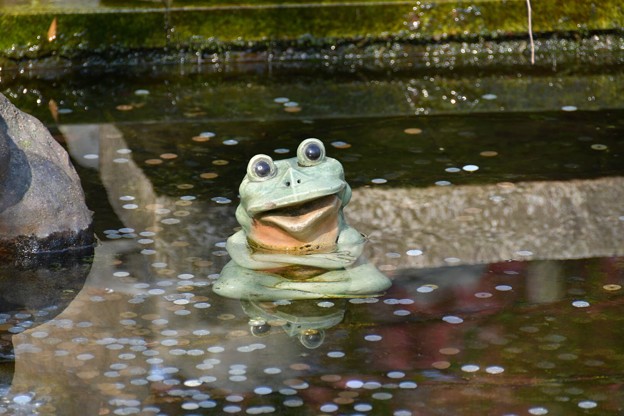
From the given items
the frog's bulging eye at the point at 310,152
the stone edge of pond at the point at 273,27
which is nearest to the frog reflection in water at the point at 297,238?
the frog's bulging eye at the point at 310,152

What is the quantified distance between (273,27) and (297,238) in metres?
3.52

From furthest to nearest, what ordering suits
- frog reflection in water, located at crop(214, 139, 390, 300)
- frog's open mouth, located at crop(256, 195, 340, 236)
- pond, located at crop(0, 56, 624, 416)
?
frog's open mouth, located at crop(256, 195, 340, 236), frog reflection in water, located at crop(214, 139, 390, 300), pond, located at crop(0, 56, 624, 416)

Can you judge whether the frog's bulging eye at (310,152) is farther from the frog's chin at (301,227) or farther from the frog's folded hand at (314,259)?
the frog's folded hand at (314,259)

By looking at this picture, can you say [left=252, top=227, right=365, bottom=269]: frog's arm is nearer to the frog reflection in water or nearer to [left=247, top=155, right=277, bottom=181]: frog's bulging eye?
the frog reflection in water

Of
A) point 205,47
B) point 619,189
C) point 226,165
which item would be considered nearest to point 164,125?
point 226,165

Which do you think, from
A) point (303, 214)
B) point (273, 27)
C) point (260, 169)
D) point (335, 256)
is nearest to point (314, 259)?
point (335, 256)

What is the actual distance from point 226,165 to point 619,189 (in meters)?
1.96

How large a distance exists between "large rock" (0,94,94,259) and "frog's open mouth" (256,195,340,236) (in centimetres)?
85

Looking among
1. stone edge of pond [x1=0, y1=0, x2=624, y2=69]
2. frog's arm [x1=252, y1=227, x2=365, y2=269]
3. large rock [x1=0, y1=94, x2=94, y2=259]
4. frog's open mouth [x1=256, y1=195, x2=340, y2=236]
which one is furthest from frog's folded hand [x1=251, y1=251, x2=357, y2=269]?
stone edge of pond [x1=0, y1=0, x2=624, y2=69]

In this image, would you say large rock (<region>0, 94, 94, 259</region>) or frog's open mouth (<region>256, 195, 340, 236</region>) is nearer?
frog's open mouth (<region>256, 195, 340, 236</region>)

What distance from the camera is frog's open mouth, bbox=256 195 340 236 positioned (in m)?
5.02

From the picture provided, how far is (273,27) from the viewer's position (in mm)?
8391

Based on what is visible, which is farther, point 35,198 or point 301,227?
point 35,198

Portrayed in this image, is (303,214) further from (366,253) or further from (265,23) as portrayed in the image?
(265,23)
